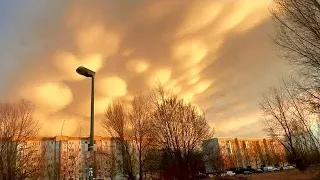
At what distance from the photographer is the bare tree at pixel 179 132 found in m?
30.1

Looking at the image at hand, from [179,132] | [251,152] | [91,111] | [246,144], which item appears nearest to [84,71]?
[91,111]

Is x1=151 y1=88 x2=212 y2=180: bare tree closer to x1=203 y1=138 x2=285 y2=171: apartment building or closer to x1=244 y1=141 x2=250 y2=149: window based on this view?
x1=203 y1=138 x2=285 y2=171: apartment building

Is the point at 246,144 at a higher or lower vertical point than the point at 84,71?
higher

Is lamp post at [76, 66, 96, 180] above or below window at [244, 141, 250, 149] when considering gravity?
below

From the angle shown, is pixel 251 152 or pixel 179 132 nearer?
pixel 179 132

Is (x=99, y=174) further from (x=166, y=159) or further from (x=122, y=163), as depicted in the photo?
(x=166, y=159)

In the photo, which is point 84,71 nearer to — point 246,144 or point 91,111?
point 91,111

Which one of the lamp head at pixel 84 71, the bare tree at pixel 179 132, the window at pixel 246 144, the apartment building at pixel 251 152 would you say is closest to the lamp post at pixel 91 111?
the lamp head at pixel 84 71

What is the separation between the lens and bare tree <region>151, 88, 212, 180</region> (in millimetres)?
30109

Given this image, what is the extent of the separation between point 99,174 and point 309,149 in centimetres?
5619

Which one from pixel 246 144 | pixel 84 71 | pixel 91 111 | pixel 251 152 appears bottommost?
pixel 91 111

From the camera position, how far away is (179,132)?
3059 cm

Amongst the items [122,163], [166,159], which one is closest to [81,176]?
[122,163]

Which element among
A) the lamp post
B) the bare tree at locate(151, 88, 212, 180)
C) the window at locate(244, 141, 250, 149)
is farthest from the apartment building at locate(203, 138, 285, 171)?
the lamp post
